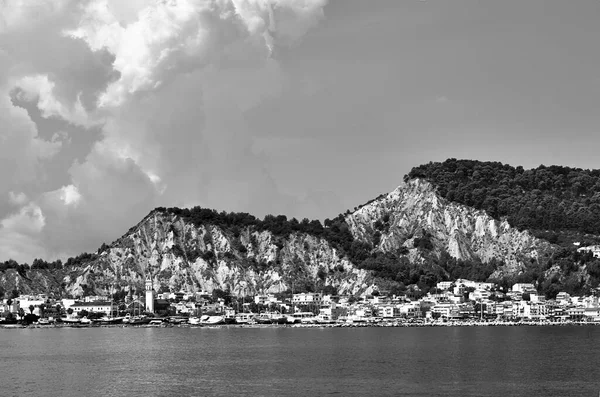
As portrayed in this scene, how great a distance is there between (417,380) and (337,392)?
33.0ft

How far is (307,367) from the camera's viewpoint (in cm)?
9544

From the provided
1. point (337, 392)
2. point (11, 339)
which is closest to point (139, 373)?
point (337, 392)

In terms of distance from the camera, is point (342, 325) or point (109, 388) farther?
point (342, 325)

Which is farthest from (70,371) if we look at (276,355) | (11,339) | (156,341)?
(11,339)

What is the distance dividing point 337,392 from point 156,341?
2808 inches

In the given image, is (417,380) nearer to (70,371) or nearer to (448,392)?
(448,392)

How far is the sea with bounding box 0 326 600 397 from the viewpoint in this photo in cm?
7775

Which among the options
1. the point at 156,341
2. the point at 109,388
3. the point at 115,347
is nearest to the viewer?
the point at 109,388

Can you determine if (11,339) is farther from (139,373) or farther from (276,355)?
(139,373)

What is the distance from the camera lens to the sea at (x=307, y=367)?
77.8 metres

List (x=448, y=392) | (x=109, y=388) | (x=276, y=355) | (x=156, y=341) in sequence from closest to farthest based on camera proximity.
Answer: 1. (x=448, y=392)
2. (x=109, y=388)
3. (x=276, y=355)
4. (x=156, y=341)

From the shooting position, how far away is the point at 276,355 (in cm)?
11156

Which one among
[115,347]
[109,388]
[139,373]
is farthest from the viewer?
[115,347]

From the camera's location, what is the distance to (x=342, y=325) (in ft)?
653
